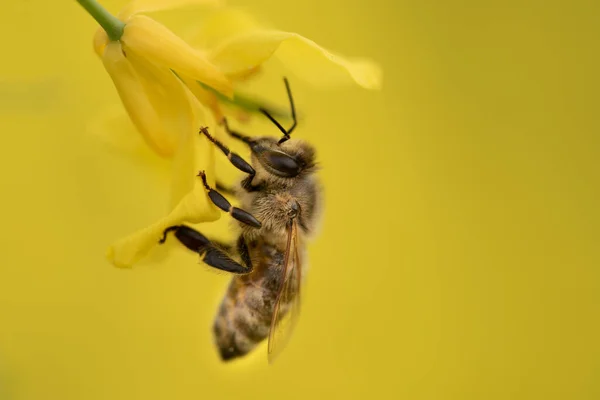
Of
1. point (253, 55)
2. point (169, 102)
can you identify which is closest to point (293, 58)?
point (253, 55)

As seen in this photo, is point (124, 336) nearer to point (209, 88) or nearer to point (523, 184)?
point (209, 88)

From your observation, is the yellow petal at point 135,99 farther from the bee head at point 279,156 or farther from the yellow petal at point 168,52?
the bee head at point 279,156

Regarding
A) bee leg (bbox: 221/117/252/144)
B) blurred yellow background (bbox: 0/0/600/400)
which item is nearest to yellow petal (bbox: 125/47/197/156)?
bee leg (bbox: 221/117/252/144)

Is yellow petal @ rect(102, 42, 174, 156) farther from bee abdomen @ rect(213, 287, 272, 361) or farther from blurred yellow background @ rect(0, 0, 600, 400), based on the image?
blurred yellow background @ rect(0, 0, 600, 400)

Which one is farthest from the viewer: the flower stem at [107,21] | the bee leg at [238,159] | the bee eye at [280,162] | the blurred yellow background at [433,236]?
the blurred yellow background at [433,236]

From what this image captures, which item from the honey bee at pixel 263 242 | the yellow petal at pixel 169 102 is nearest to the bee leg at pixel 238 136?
the honey bee at pixel 263 242

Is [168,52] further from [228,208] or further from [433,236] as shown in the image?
[433,236]

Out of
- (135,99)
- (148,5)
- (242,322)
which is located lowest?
(242,322)
